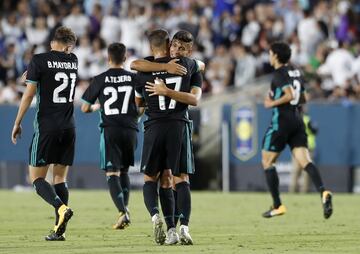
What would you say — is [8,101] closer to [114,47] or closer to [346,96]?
[346,96]

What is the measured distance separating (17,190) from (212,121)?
4684mm

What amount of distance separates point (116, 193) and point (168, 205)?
8.99 ft

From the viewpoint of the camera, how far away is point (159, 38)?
11.4 meters

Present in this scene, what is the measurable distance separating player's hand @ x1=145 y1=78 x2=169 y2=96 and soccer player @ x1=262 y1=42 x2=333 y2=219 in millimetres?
4845

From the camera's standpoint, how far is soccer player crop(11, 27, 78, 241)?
12.4 meters

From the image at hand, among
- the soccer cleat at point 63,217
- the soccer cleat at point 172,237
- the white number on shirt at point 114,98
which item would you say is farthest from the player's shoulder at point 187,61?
the white number on shirt at point 114,98

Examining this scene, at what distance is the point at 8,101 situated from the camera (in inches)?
1017

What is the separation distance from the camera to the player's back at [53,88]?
1241 centimetres

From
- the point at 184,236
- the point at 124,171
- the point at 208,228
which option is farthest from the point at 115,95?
the point at 184,236

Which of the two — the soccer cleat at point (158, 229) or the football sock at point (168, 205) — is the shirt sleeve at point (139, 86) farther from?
the soccer cleat at point (158, 229)

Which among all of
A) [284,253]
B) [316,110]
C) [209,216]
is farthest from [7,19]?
[284,253]

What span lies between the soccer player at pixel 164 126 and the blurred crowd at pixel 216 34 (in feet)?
42.8

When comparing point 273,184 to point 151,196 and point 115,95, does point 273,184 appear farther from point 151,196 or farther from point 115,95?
point 151,196

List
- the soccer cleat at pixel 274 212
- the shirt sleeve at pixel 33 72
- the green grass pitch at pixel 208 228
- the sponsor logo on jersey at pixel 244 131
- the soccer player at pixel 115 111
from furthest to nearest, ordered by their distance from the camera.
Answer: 1. the sponsor logo on jersey at pixel 244 131
2. the soccer cleat at pixel 274 212
3. the soccer player at pixel 115 111
4. the shirt sleeve at pixel 33 72
5. the green grass pitch at pixel 208 228
